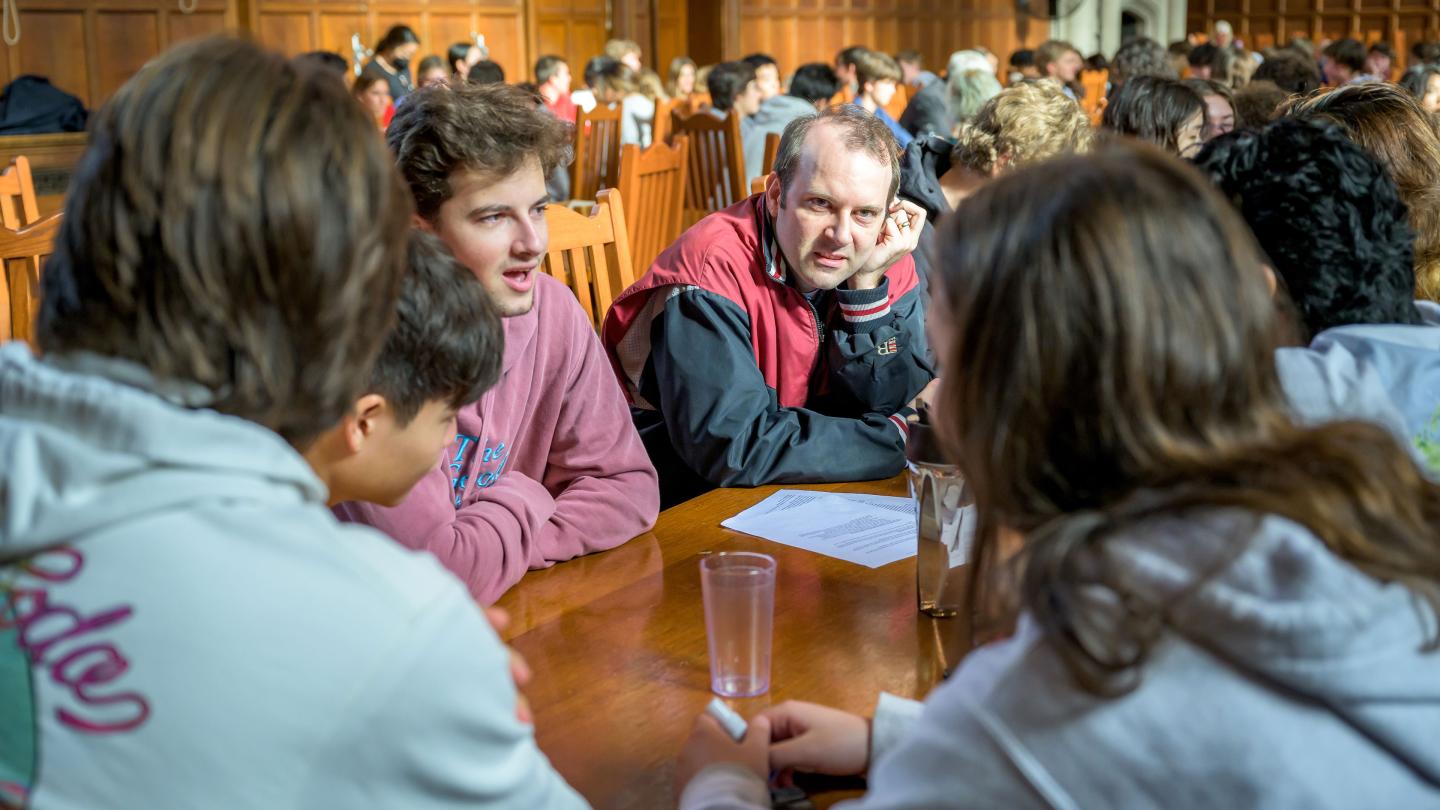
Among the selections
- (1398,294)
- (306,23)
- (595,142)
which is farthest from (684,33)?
(1398,294)

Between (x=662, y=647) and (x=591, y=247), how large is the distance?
1.38m

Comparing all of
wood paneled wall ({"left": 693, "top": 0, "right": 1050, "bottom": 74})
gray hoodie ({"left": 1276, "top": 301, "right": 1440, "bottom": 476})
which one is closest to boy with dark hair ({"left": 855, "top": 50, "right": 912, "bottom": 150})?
wood paneled wall ({"left": 693, "top": 0, "right": 1050, "bottom": 74})

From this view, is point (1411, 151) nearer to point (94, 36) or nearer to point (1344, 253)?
point (1344, 253)

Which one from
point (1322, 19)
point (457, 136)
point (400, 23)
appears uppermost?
point (1322, 19)

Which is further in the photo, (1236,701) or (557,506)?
(557,506)

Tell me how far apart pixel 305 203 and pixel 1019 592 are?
1.62 feet

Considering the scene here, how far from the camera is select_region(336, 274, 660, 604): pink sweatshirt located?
60.1 inches

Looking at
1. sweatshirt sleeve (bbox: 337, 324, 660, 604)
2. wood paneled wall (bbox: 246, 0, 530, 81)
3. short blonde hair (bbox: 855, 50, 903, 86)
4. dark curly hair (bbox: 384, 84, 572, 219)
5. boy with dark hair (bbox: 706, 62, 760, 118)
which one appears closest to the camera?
sweatshirt sleeve (bbox: 337, 324, 660, 604)

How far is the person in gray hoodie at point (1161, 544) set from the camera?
30.1 inches

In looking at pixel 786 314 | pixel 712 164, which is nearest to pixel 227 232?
pixel 786 314

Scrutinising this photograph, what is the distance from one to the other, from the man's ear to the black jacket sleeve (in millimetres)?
1219

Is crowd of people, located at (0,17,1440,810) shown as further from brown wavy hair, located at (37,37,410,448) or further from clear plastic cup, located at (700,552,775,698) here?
clear plastic cup, located at (700,552,775,698)

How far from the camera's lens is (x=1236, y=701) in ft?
2.54

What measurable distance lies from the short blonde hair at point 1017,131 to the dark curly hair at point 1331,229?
74.4 inches
